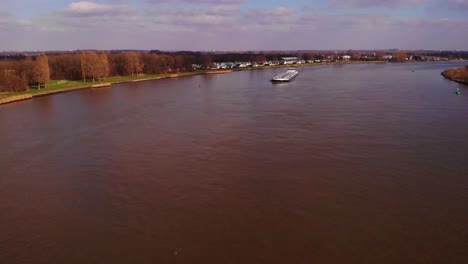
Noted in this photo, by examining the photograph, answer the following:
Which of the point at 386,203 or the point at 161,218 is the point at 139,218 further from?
the point at 386,203

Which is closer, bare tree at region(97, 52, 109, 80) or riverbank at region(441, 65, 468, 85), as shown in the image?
riverbank at region(441, 65, 468, 85)

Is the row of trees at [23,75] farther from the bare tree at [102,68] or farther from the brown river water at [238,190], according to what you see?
the brown river water at [238,190]

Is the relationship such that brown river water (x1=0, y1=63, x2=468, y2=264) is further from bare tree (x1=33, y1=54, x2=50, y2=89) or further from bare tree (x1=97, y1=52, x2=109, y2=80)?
bare tree (x1=97, y1=52, x2=109, y2=80)

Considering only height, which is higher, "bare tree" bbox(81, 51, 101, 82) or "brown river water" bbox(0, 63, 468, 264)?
"bare tree" bbox(81, 51, 101, 82)

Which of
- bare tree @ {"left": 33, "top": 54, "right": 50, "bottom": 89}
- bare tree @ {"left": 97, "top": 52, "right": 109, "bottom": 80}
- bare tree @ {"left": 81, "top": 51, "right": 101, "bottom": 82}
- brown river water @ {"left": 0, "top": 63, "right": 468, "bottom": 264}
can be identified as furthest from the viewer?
bare tree @ {"left": 97, "top": 52, "right": 109, "bottom": 80}

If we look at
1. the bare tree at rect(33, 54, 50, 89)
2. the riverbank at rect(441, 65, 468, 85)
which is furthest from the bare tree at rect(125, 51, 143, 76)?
the riverbank at rect(441, 65, 468, 85)

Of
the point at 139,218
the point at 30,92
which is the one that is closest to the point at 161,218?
the point at 139,218

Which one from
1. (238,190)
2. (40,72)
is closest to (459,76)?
(238,190)

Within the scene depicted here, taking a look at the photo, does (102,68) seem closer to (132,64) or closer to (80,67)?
(80,67)
